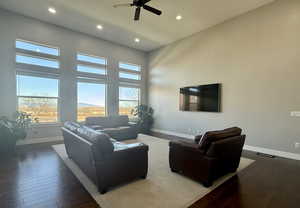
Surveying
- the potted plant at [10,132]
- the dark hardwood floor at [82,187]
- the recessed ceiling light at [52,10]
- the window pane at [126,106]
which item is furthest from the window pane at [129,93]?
the dark hardwood floor at [82,187]

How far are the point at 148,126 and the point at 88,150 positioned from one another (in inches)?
210

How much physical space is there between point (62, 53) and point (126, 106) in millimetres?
3436

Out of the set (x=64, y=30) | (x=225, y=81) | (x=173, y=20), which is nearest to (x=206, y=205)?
(x=225, y=81)

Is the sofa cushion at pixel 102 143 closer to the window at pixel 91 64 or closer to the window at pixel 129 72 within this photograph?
the window at pixel 91 64

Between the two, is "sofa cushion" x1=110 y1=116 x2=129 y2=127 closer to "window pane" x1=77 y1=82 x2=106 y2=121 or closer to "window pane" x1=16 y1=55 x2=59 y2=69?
"window pane" x1=77 y1=82 x2=106 y2=121

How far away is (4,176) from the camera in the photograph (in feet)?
9.46

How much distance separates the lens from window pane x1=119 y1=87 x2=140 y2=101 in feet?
24.6

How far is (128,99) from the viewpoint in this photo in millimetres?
7777

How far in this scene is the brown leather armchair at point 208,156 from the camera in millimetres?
2481

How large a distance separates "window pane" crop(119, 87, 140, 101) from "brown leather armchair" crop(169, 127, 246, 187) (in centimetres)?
496

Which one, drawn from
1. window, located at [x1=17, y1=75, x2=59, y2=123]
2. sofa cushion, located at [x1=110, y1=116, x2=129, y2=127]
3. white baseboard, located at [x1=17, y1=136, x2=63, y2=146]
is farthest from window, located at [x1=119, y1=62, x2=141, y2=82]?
white baseboard, located at [x1=17, y1=136, x2=63, y2=146]

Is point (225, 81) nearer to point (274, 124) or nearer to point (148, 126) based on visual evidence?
point (274, 124)

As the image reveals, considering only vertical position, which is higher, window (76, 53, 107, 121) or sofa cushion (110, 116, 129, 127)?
window (76, 53, 107, 121)

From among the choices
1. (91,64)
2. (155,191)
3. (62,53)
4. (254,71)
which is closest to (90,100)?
(91,64)
